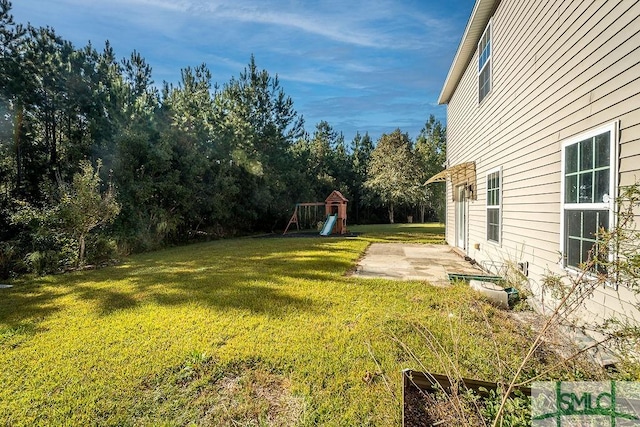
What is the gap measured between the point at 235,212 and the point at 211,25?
870 centimetres

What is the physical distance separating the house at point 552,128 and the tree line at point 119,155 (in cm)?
836

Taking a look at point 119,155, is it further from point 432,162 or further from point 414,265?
point 432,162

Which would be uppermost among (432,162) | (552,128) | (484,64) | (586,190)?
(432,162)

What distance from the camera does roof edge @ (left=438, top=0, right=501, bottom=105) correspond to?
5.51 metres

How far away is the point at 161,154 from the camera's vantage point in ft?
36.8

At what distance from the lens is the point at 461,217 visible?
8.46 metres

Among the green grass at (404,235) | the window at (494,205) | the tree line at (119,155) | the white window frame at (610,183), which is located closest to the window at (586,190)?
the white window frame at (610,183)

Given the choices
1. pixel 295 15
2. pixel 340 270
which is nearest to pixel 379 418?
pixel 340 270

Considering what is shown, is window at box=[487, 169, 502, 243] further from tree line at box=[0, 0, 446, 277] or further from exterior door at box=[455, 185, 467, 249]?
tree line at box=[0, 0, 446, 277]

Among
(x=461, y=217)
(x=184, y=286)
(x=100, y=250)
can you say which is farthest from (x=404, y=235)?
(x=100, y=250)

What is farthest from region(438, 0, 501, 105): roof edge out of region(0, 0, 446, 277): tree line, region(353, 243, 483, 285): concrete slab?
region(0, 0, 446, 277): tree line

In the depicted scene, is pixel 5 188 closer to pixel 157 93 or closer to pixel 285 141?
pixel 157 93

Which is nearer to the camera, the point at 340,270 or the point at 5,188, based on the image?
the point at 340,270

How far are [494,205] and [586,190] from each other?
2.99 m
